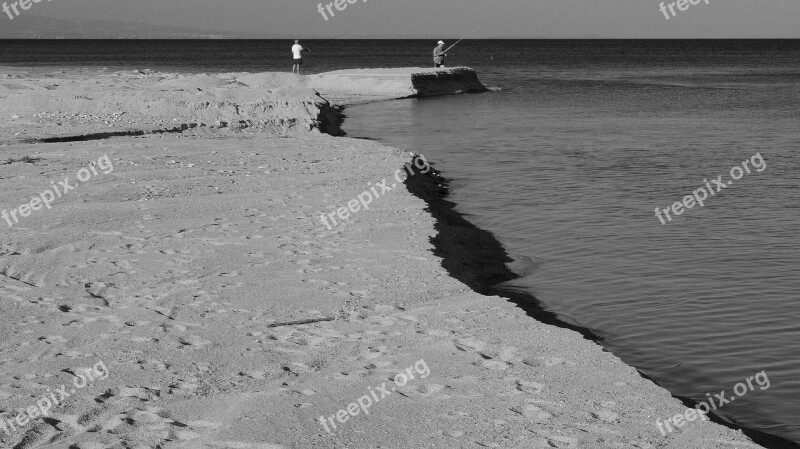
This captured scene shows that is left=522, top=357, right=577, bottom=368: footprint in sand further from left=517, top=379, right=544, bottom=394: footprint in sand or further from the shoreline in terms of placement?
the shoreline

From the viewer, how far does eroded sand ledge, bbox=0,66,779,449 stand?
457 cm

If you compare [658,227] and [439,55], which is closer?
[658,227]

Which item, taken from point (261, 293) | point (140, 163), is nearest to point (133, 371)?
point (261, 293)

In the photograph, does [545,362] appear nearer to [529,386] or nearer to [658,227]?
[529,386]

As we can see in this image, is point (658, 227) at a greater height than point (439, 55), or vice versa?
point (439, 55)

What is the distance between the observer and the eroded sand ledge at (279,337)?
180 inches

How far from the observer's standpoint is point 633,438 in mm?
4543

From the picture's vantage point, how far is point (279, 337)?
5.88 meters

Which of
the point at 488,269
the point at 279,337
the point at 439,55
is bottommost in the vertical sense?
the point at 488,269

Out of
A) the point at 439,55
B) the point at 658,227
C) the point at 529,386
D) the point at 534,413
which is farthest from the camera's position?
the point at 439,55

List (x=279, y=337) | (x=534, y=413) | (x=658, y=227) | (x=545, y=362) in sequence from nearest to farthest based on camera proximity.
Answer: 1. (x=534, y=413)
2. (x=545, y=362)
3. (x=279, y=337)
4. (x=658, y=227)

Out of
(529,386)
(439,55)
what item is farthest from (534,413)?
(439,55)

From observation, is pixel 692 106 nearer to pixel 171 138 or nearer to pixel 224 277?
pixel 171 138

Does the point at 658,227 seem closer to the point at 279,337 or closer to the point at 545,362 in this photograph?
the point at 545,362
